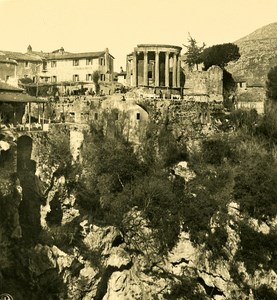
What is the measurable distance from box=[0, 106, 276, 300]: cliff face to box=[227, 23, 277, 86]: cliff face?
59.3 feet

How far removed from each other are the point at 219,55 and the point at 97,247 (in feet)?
94.3

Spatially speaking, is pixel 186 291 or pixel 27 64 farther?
pixel 27 64

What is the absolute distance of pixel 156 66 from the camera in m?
48.2

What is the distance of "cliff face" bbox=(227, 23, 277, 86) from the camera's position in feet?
182

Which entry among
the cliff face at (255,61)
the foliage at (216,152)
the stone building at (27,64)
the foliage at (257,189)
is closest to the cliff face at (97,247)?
the foliage at (257,189)

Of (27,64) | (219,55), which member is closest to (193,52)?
(219,55)

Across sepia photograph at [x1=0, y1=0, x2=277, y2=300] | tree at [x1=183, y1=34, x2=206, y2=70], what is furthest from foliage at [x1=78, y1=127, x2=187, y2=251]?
tree at [x1=183, y1=34, x2=206, y2=70]

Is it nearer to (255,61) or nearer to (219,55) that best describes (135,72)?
(219,55)

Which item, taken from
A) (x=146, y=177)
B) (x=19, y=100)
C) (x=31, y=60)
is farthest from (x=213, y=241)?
(x=31, y=60)

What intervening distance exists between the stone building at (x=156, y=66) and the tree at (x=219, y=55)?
6636 mm

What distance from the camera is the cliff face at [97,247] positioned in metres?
35.8

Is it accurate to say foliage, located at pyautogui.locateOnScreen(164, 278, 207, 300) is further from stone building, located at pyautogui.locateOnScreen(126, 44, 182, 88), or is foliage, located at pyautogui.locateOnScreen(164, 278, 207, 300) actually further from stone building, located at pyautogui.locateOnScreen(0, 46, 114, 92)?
stone building, located at pyautogui.locateOnScreen(0, 46, 114, 92)

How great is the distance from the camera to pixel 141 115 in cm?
4288

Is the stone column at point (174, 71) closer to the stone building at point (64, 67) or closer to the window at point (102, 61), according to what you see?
the stone building at point (64, 67)
